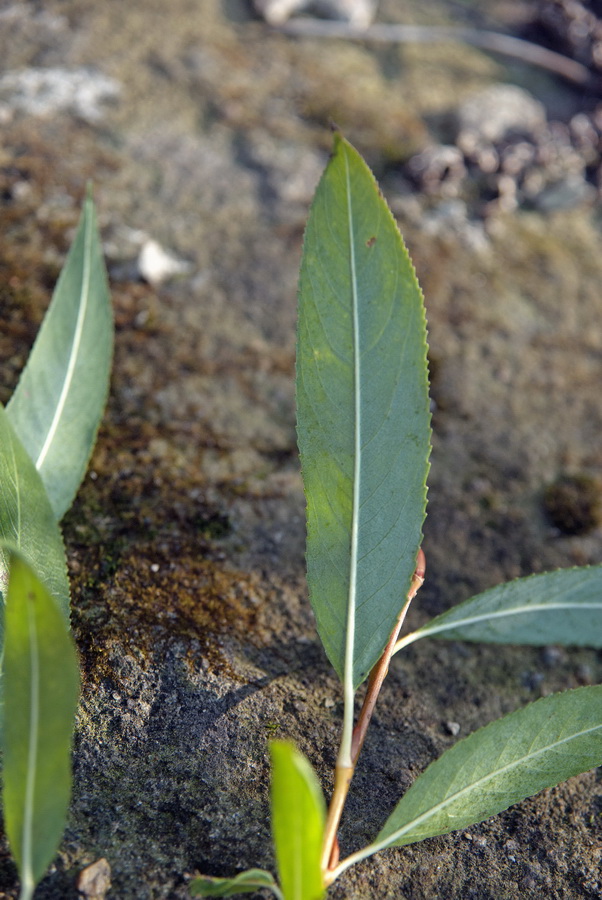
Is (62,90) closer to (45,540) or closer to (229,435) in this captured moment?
(229,435)

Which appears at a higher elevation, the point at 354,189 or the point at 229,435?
the point at 354,189

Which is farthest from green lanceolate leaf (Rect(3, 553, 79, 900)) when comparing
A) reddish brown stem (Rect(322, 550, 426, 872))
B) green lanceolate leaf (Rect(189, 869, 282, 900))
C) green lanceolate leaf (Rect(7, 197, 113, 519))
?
green lanceolate leaf (Rect(7, 197, 113, 519))

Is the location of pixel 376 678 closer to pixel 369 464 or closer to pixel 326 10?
pixel 369 464

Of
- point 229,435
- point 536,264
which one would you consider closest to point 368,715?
point 229,435

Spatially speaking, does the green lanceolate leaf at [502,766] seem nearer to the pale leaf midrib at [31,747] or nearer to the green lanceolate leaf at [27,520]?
the pale leaf midrib at [31,747]

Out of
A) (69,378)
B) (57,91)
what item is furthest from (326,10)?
(69,378)

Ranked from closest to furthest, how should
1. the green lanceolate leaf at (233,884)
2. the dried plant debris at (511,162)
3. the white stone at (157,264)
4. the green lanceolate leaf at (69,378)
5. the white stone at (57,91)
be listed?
the green lanceolate leaf at (233,884) < the green lanceolate leaf at (69,378) < the white stone at (157,264) < the white stone at (57,91) < the dried plant debris at (511,162)

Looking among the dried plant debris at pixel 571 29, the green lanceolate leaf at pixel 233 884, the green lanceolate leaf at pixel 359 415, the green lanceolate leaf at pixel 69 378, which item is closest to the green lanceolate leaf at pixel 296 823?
the green lanceolate leaf at pixel 233 884
